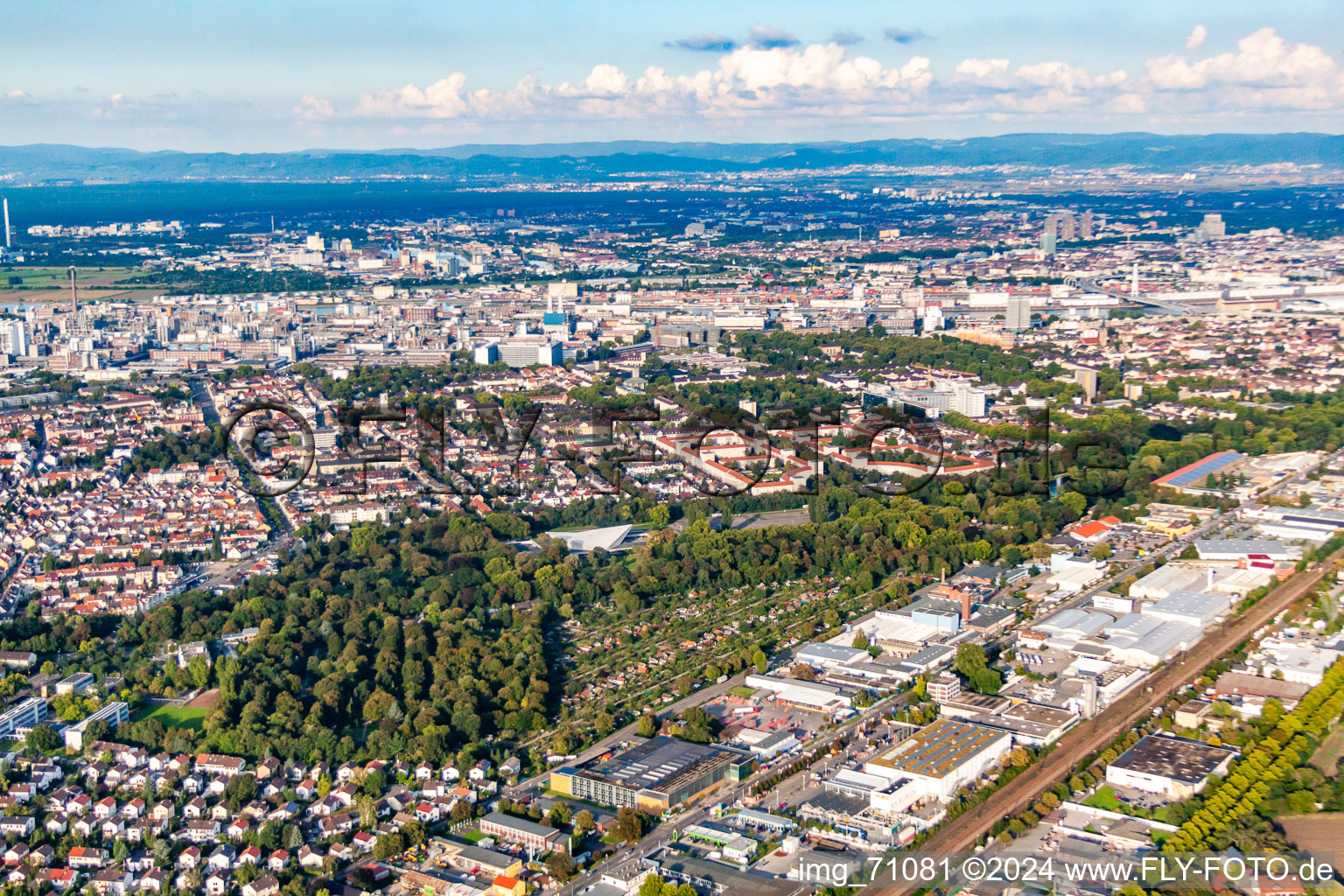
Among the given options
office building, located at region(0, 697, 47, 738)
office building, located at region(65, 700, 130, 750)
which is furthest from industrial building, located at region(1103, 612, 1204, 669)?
office building, located at region(0, 697, 47, 738)

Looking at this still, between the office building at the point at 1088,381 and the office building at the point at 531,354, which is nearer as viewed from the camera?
the office building at the point at 1088,381

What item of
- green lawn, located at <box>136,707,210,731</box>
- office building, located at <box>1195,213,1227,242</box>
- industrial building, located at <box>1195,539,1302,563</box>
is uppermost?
office building, located at <box>1195,213,1227,242</box>

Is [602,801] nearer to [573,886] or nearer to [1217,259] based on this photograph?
[573,886]

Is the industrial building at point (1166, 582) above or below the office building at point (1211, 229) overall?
below

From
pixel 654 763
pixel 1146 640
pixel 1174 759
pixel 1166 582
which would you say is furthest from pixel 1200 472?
pixel 654 763

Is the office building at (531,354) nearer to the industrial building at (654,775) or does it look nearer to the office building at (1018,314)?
the office building at (1018,314)

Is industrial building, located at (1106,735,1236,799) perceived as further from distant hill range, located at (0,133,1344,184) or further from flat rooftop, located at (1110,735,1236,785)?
distant hill range, located at (0,133,1344,184)

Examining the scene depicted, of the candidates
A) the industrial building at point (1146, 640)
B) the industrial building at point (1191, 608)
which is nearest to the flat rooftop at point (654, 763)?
the industrial building at point (1146, 640)

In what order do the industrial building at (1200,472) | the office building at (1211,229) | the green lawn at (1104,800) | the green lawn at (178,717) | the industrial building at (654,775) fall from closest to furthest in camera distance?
the green lawn at (1104,800) < the industrial building at (654,775) < the green lawn at (178,717) < the industrial building at (1200,472) < the office building at (1211,229)
